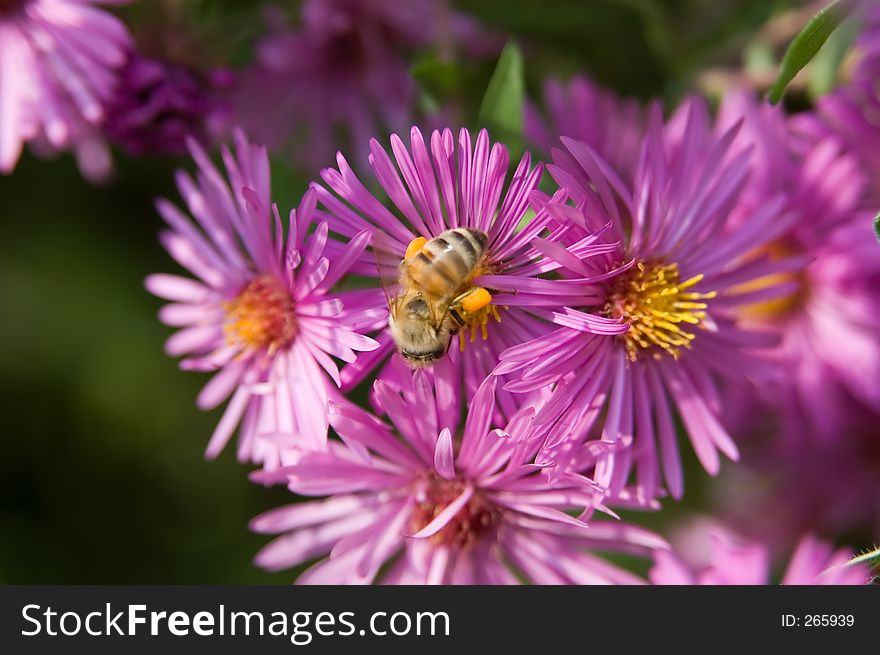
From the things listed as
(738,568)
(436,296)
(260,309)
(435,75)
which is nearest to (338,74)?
(435,75)

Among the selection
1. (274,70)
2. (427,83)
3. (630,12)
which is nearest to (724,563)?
(427,83)

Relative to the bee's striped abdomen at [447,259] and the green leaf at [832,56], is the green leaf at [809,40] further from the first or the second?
the bee's striped abdomen at [447,259]

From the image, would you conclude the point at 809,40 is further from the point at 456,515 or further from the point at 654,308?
the point at 456,515

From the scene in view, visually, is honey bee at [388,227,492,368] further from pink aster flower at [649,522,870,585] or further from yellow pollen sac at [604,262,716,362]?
pink aster flower at [649,522,870,585]

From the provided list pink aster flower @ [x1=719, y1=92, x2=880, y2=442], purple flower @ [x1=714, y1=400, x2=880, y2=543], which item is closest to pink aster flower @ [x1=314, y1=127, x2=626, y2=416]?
pink aster flower @ [x1=719, y1=92, x2=880, y2=442]

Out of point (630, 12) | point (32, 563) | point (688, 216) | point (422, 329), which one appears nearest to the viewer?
point (422, 329)

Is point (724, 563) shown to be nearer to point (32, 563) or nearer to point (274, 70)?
point (274, 70)
